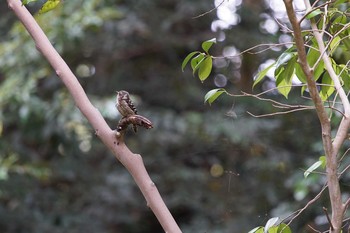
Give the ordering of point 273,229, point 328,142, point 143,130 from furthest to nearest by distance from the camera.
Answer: point 143,130, point 273,229, point 328,142

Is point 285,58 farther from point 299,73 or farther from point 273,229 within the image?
point 273,229

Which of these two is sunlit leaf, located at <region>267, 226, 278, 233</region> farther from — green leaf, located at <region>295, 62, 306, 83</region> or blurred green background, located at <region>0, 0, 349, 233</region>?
blurred green background, located at <region>0, 0, 349, 233</region>

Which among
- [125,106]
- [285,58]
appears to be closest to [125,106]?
[125,106]

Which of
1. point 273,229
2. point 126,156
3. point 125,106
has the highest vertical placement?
point 125,106

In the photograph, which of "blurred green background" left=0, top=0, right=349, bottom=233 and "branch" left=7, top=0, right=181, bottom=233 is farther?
"blurred green background" left=0, top=0, right=349, bottom=233

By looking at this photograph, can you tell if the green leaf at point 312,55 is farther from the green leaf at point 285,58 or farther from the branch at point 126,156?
the branch at point 126,156

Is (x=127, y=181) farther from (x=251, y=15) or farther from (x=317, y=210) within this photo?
(x=317, y=210)

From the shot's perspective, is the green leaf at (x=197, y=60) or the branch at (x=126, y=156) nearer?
the branch at (x=126, y=156)

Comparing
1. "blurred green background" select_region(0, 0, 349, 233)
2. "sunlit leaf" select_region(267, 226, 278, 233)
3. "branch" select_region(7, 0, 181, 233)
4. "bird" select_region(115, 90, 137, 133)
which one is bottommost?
"sunlit leaf" select_region(267, 226, 278, 233)

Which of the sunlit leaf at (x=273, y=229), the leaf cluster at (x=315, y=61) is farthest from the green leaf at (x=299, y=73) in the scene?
the sunlit leaf at (x=273, y=229)

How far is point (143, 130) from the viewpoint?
3.61 metres

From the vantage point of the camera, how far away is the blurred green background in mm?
2980

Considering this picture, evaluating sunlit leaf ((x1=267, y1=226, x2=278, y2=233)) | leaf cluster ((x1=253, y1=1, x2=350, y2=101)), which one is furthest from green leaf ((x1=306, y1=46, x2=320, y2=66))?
sunlit leaf ((x1=267, y1=226, x2=278, y2=233))

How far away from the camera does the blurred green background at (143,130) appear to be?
2.98 m
